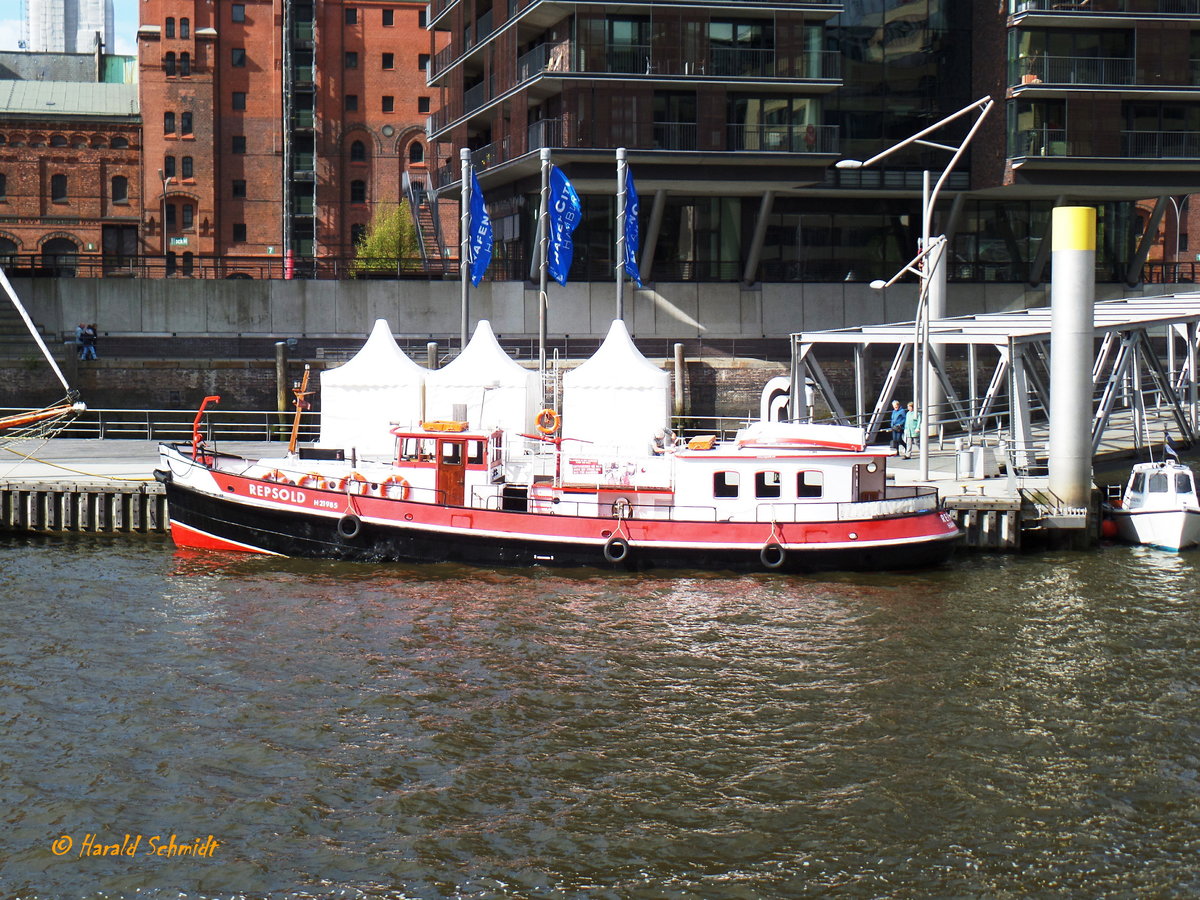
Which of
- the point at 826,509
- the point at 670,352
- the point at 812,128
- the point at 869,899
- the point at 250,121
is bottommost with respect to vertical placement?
the point at 869,899

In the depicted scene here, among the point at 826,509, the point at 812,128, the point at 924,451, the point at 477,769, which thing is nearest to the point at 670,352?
the point at 812,128

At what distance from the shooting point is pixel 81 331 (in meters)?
52.8

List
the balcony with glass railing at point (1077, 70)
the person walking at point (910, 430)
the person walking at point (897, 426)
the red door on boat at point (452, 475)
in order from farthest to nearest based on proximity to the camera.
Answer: the balcony with glass railing at point (1077, 70)
the person walking at point (897, 426)
the person walking at point (910, 430)
the red door on boat at point (452, 475)

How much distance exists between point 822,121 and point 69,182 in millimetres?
59110

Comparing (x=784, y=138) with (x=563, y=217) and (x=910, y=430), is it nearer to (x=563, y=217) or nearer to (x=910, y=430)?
(x=563, y=217)

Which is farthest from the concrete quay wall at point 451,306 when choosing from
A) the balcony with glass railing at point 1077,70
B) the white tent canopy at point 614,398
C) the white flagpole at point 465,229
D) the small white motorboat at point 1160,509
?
the small white motorboat at point 1160,509

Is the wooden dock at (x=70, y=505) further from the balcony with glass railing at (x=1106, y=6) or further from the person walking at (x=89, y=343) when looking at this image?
the balcony with glass railing at (x=1106, y=6)

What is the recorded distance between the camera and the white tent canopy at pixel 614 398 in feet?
129

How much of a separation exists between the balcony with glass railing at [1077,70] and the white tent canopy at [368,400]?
29.6m

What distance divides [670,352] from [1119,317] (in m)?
22.2

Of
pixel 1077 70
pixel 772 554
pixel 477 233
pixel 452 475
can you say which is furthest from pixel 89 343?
pixel 1077 70

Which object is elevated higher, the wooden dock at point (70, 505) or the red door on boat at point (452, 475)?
the red door on boat at point (452, 475)

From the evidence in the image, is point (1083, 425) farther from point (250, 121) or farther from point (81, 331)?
point (250, 121)

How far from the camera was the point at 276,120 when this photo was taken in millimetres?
97188
